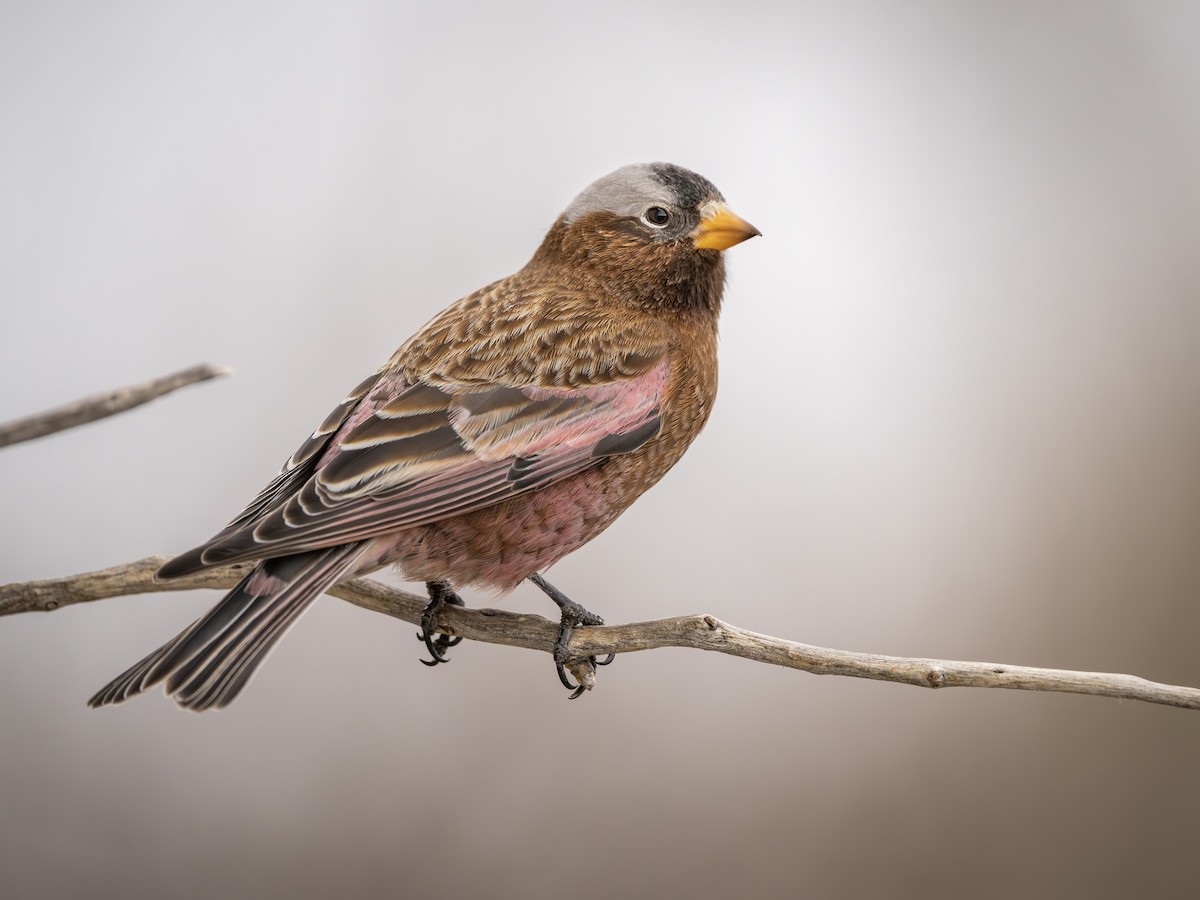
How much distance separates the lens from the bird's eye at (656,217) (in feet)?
9.95

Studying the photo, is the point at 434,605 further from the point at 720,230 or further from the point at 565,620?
the point at 720,230

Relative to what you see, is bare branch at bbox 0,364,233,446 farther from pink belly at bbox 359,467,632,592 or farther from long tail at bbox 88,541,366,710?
pink belly at bbox 359,467,632,592

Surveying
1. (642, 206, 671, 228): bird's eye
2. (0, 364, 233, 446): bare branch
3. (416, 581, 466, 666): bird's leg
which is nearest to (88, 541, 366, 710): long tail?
(416, 581, 466, 666): bird's leg

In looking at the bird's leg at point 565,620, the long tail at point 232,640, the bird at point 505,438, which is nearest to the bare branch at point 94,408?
the bird at point 505,438

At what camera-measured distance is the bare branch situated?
5.24 ft

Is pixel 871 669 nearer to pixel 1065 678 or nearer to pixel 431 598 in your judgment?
pixel 1065 678

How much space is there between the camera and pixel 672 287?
3.04 m

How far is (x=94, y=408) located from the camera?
161 centimetres

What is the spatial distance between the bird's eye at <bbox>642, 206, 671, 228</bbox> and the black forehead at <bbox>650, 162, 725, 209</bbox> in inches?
2.1

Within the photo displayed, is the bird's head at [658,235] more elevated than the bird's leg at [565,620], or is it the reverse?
the bird's head at [658,235]

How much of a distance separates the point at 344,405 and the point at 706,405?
37.4 inches

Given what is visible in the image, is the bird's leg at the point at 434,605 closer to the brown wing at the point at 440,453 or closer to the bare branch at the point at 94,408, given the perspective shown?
the brown wing at the point at 440,453

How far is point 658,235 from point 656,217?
5 cm

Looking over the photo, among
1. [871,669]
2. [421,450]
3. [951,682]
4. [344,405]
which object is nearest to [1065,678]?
[951,682]
